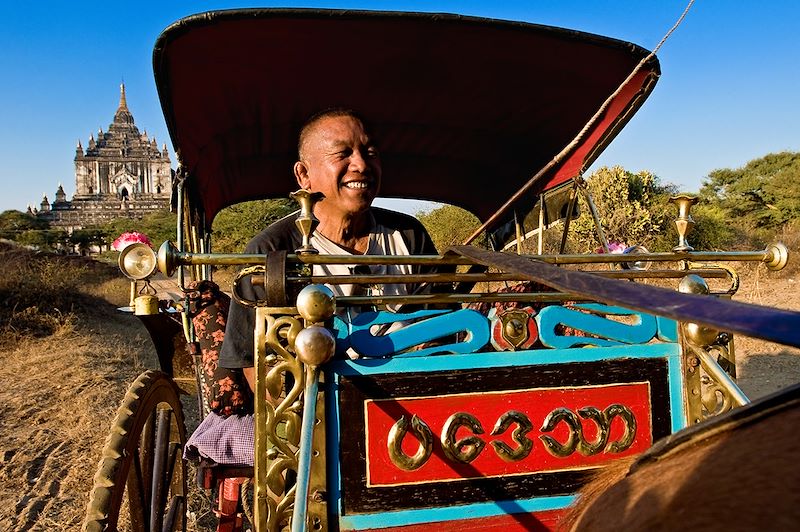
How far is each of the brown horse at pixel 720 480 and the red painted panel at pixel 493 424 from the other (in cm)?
61

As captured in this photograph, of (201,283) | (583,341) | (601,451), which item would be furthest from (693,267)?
(201,283)

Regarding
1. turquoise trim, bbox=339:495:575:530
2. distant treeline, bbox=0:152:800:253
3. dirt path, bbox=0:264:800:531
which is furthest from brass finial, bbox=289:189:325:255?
distant treeline, bbox=0:152:800:253

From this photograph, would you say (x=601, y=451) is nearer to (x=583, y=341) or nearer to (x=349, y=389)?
(x=583, y=341)

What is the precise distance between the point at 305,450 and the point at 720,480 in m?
0.77

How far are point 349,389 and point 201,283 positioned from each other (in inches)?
48.5

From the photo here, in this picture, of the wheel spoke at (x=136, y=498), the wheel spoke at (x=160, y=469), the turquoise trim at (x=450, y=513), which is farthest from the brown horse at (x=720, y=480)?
the wheel spoke at (x=160, y=469)

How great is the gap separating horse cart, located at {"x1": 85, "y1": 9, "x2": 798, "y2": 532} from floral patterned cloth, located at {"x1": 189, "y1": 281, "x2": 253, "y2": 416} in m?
0.05

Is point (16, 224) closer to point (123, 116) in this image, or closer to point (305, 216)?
point (123, 116)

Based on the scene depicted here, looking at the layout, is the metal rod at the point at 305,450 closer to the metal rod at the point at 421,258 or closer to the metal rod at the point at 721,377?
the metal rod at the point at 421,258

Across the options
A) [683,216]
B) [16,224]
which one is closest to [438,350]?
[683,216]

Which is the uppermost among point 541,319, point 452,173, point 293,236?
point 452,173

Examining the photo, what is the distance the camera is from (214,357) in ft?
7.26

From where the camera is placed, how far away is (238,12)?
68.3 inches

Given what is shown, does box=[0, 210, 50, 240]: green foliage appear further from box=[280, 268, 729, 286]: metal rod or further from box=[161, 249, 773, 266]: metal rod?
box=[280, 268, 729, 286]: metal rod
